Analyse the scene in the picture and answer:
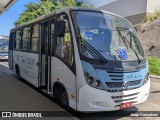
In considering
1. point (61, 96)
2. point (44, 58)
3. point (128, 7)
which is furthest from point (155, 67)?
point (128, 7)

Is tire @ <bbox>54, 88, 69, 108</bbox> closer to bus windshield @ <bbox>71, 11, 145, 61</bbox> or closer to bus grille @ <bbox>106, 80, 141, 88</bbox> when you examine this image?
bus grille @ <bbox>106, 80, 141, 88</bbox>

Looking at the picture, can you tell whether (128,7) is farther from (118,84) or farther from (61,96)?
(118,84)

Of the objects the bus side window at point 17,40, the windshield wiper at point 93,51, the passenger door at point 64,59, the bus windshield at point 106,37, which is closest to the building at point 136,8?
the bus side window at point 17,40

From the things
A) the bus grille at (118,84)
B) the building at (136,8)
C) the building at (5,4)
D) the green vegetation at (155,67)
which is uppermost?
the building at (136,8)

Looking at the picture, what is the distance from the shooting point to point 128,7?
33250mm

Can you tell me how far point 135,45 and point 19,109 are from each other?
11.5ft

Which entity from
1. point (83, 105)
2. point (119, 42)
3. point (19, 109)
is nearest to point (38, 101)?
point (19, 109)

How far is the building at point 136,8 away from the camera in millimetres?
29703

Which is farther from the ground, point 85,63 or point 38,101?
point 85,63

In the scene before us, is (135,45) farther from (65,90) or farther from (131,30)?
(65,90)

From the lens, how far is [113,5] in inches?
1446

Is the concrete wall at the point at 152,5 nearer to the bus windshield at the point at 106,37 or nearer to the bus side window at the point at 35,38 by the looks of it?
the bus side window at the point at 35,38

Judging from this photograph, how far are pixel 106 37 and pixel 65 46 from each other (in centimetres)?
105

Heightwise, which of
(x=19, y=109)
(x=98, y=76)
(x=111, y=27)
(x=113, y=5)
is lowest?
(x=19, y=109)
